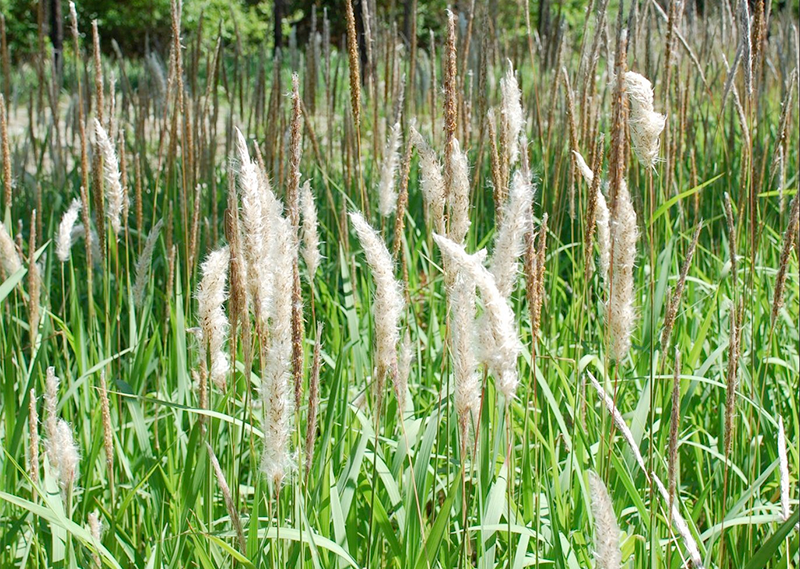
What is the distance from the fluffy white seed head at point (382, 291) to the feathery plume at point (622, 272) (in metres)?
0.29

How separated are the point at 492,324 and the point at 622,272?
0.35m

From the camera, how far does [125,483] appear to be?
176 cm

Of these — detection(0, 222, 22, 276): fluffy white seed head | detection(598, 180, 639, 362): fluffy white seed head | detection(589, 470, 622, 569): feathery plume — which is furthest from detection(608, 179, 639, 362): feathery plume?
detection(0, 222, 22, 276): fluffy white seed head

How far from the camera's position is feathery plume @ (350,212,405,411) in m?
0.97

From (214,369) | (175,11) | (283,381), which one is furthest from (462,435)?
(175,11)

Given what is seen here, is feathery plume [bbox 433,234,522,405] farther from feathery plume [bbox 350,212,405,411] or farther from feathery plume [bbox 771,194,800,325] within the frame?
feathery plume [bbox 771,194,800,325]

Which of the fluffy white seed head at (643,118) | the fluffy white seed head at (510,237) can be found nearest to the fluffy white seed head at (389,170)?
the fluffy white seed head at (643,118)

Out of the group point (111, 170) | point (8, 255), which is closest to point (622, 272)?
point (111, 170)

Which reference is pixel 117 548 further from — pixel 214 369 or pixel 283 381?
pixel 283 381

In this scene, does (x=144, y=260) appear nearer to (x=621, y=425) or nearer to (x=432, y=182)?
(x=432, y=182)

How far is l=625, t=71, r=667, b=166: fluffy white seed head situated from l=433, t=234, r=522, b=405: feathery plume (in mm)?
327

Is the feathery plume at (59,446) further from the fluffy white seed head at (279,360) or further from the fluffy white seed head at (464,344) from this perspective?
the fluffy white seed head at (464,344)

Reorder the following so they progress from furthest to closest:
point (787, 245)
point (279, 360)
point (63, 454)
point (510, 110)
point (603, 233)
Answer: point (510, 110) → point (603, 233) → point (63, 454) → point (787, 245) → point (279, 360)

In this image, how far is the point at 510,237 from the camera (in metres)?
0.94
